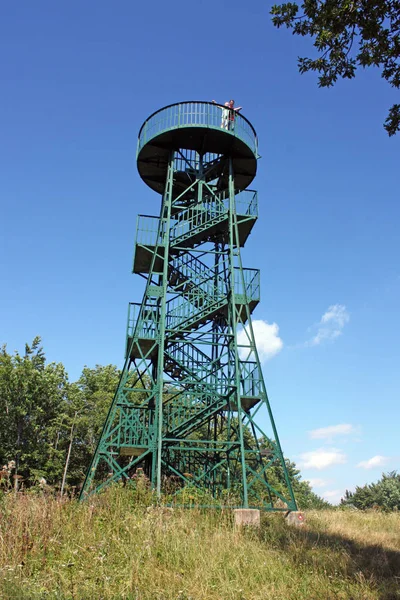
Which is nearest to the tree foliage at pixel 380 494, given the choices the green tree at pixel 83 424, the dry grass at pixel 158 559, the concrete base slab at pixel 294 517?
the green tree at pixel 83 424

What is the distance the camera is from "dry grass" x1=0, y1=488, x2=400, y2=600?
6219mm

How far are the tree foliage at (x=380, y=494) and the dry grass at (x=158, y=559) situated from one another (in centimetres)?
4041

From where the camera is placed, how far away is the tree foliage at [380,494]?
148 ft

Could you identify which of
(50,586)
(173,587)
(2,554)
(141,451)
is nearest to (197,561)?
(173,587)

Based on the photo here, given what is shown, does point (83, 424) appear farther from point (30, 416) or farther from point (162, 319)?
point (162, 319)

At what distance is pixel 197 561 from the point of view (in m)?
7.12

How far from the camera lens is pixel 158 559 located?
23.4 feet

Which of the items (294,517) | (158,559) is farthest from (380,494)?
(158,559)

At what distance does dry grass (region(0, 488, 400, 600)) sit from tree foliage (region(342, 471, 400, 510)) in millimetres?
40406

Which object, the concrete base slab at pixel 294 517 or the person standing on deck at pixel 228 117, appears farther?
the person standing on deck at pixel 228 117

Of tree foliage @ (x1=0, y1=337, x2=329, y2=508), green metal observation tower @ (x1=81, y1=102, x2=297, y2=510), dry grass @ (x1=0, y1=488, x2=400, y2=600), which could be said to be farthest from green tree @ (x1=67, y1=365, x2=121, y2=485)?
dry grass @ (x1=0, y1=488, x2=400, y2=600)

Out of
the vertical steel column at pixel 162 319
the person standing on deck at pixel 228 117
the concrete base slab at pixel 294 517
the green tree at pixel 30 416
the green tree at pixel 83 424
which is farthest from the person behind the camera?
the green tree at pixel 83 424

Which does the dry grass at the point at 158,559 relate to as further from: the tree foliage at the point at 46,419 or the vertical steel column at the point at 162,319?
the tree foliage at the point at 46,419

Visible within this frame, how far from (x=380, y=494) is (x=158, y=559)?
46.1 meters
